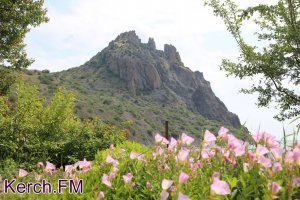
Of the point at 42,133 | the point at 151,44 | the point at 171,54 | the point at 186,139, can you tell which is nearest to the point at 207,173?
the point at 186,139

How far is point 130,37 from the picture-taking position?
138 metres

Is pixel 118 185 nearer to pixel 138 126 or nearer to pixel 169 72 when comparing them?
pixel 138 126

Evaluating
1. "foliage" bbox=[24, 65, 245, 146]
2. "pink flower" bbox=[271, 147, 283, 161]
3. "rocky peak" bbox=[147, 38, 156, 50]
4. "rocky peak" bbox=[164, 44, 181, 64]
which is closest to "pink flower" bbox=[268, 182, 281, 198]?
"pink flower" bbox=[271, 147, 283, 161]

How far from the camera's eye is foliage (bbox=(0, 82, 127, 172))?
10844 millimetres

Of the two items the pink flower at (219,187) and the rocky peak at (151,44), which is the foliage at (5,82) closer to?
the pink flower at (219,187)

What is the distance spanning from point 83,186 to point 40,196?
0.98 meters

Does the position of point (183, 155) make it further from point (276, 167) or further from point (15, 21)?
point (15, 21)

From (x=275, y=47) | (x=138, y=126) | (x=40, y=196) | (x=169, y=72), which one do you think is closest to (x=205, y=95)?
(x=169, y=72)

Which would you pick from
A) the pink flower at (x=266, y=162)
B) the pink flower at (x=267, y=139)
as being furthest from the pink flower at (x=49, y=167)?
the pink flower at (x=266, y=162)

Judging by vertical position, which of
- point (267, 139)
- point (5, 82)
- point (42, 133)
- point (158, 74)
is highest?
point (158, 74)

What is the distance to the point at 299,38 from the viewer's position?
14805 mm

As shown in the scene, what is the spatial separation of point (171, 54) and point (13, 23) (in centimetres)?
13393

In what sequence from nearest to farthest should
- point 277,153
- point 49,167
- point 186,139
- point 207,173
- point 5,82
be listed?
point 277,153 < point 207,173 < point 186,139 < point 49,167 < point 5,82

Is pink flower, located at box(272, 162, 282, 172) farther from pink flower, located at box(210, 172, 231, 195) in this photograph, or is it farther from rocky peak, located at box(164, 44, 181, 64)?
rocky peak, located at box(164, 44, 181, 64)
